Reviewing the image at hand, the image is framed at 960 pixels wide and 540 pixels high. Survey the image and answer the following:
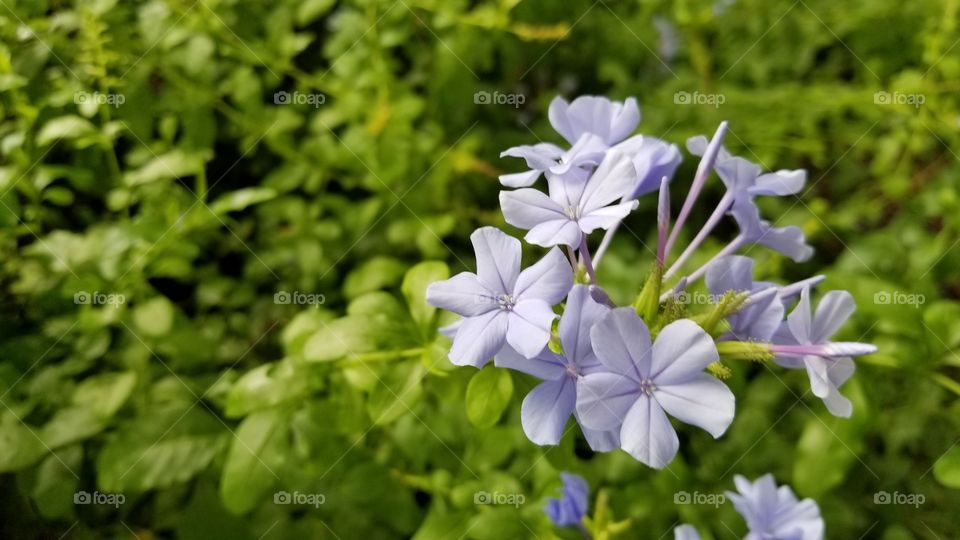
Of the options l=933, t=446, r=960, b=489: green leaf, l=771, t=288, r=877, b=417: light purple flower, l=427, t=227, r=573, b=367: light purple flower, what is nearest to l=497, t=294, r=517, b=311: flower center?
l=427, t=227, r=573, b=367: light purple flower

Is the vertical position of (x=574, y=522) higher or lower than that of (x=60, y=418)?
lower

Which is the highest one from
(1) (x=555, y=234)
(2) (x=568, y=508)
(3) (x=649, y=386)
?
(1) (x=555, y=234)

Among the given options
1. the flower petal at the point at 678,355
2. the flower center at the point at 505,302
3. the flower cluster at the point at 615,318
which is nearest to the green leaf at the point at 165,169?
the flower cluster at the point at 615,318

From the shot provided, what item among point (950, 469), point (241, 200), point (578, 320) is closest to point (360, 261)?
point (241, 200)

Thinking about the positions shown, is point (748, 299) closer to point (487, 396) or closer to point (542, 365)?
point (542, 365)

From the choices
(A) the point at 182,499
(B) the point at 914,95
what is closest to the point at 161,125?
(A) the point at 182,499

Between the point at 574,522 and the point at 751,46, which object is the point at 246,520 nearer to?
the point at 574,522
